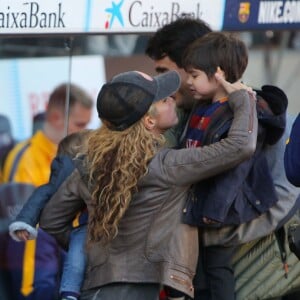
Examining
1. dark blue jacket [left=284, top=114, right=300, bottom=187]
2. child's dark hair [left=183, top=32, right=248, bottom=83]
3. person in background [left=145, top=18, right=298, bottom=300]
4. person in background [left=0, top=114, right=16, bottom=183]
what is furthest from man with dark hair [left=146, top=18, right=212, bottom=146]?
person in background [left=0, top=114, right=16, bottom=183]

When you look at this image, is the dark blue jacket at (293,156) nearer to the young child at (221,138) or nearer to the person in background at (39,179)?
the young child at (221,138)

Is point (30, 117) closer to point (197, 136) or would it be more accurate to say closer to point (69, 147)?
point (69, 147)

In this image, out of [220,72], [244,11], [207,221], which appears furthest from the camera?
[244,11]

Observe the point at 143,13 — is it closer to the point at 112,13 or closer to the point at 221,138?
the point at 112,13

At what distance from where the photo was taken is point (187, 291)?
3650 millimetres

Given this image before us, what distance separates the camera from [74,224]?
3898 mm

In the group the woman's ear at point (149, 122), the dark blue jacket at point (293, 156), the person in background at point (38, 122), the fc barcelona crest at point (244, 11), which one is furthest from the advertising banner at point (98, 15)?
the person in background at point (38, 122)

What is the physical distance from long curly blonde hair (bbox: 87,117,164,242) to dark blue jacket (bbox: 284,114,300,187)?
479 millimetres

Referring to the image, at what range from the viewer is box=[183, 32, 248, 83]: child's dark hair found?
3.84m

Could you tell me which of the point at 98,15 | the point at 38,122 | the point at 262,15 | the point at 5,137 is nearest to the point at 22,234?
the point at 98,15

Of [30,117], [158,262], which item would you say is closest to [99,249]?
[158,262]

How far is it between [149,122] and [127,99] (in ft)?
0.44

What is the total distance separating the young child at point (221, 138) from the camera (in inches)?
146

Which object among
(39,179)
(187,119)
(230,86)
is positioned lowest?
(39,179)
